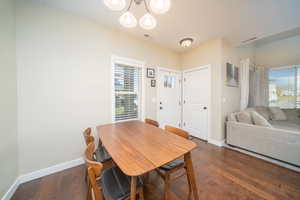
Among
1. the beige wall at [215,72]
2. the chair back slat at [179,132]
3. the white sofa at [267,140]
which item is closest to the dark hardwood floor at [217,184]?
the white sofa at [267,140]

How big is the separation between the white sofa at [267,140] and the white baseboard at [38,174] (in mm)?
3209

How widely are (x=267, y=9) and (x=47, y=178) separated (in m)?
4.22

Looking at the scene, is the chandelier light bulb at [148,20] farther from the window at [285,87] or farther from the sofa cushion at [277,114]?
the window at [285,87]

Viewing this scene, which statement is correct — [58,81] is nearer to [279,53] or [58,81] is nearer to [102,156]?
[102,156]

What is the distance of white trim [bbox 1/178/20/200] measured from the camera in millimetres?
1198

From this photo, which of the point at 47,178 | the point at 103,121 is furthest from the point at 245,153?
the point at 47,178

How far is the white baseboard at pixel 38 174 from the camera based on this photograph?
4.18 feet

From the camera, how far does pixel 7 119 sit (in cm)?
126

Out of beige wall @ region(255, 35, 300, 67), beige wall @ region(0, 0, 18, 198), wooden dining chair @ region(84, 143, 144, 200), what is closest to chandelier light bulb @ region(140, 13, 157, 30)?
wooden dining chair @ region(84, 143, 144, 200)

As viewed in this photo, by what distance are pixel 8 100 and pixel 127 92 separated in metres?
1.69

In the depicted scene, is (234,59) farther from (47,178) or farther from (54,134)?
(47,178)

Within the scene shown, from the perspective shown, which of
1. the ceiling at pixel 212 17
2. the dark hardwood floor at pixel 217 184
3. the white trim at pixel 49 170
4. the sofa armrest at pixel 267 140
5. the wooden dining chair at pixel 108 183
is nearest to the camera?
the wooden dining chair at pixel 108 183

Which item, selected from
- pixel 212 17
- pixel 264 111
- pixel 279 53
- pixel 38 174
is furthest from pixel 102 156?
pixel 279 53

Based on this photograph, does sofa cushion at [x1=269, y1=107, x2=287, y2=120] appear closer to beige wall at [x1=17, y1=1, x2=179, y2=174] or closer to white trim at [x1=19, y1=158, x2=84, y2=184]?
beige wall at [x1=17, y1=1, x2=179, y2=174]
